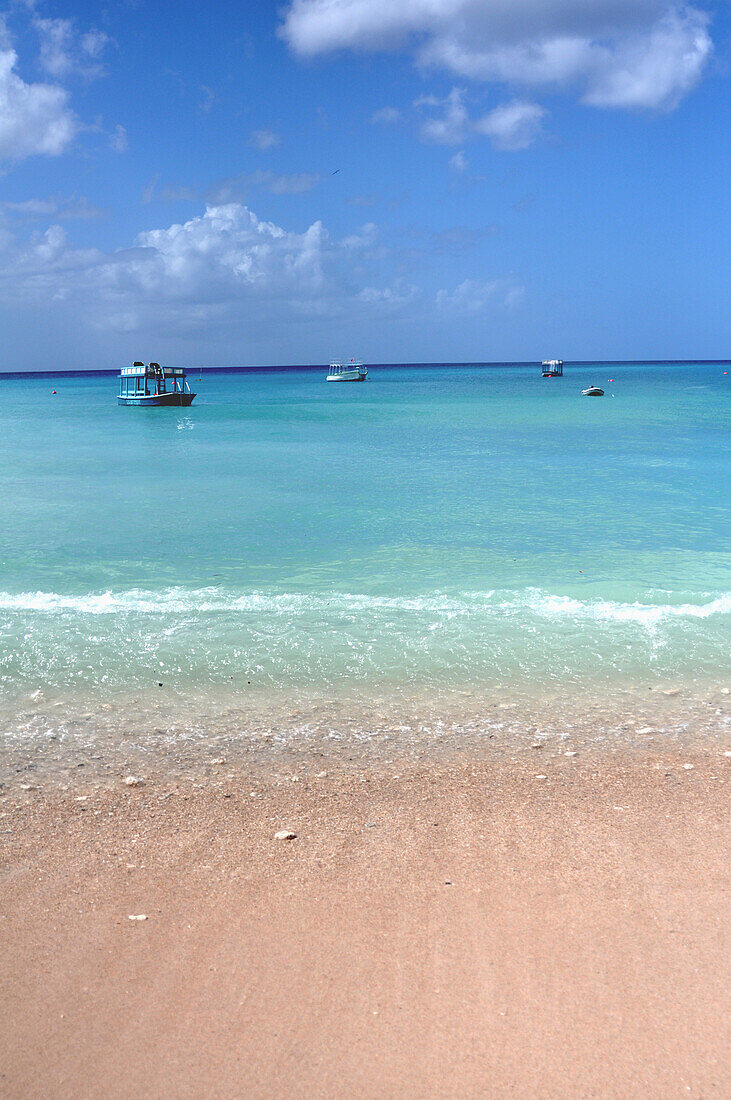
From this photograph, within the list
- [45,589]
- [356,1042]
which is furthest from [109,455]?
[356,1042]

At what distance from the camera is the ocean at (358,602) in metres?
7.98

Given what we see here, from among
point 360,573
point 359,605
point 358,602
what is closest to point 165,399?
point 360,573

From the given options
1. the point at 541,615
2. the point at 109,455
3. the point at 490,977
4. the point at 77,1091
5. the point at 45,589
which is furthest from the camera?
the point at 109,455

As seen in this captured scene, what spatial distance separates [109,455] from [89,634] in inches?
1030

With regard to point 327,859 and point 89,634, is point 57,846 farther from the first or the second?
point 89,634

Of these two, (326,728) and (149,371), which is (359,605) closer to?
(326,728)

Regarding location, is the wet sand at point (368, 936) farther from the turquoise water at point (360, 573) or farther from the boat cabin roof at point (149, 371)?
the boat cabin roof at point (149, 371)

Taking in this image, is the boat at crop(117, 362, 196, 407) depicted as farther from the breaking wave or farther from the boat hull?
the breaking wave

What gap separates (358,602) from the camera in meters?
11.9

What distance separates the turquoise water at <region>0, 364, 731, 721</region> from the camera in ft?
30.1

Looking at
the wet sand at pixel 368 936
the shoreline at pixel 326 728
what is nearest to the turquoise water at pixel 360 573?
the shoreline at pixel 326 728

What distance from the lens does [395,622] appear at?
10828 mm

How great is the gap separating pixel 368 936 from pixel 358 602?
24.6 ft

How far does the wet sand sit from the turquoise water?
8.57 feet
